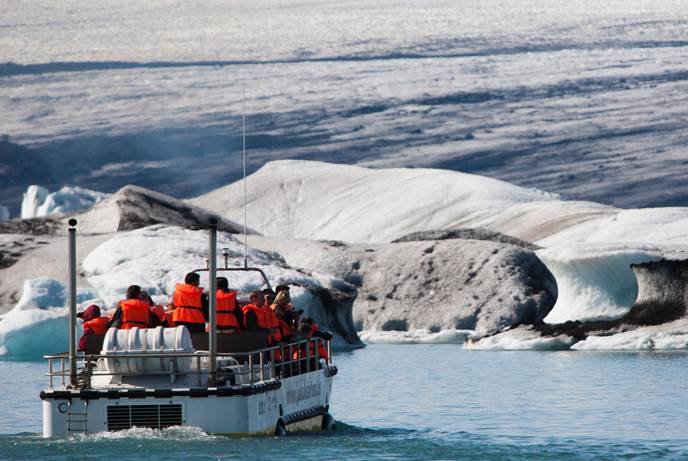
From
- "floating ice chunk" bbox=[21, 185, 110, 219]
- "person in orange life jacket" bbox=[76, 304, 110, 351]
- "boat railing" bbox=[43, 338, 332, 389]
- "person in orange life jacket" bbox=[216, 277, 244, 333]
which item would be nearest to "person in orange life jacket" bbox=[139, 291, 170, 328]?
"person in orange life jacket" bbox=[76, 304, 110, 351]

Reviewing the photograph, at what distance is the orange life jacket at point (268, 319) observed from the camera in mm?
20031

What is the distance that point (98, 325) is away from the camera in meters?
20.5

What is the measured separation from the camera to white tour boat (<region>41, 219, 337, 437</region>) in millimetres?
18547

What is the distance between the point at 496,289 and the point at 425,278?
2.96 metres

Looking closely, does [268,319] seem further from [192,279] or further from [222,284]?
[192,279]

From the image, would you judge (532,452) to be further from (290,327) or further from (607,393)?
(607,393)

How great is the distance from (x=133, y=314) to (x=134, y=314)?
0.01m

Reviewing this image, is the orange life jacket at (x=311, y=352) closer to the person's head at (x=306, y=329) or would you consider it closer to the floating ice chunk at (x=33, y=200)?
the person's head at (x=306, y=329)

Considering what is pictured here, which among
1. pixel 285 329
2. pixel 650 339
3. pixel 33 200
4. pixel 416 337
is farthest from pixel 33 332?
pixel 33 200

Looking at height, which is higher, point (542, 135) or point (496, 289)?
point (542, 135)

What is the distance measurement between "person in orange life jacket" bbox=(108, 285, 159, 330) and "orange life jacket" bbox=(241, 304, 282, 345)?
122 centimetres

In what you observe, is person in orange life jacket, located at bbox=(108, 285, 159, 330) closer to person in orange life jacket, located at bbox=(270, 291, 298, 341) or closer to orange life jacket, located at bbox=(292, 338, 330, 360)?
person in orange life jacket, located at bbox=(270, 291, 298, 341)

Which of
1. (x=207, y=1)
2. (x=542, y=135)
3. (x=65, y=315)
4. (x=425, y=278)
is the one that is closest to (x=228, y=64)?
(x=207, y=1)

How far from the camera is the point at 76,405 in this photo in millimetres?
18812
